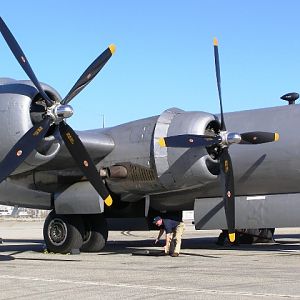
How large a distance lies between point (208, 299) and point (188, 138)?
7758mm

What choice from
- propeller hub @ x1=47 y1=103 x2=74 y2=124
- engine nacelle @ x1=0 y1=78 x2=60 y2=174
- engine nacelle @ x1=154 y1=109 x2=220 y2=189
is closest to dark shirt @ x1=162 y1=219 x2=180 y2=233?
engine nacelle @ x1=154 y1=109 x2=220 y2=189

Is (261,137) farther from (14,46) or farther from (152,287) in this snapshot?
(152,287)

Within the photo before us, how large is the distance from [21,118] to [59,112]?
0.93 metres

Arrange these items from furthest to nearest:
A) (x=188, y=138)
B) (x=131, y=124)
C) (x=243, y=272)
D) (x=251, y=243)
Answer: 1. (x=251, y=243)
2. (x=131, y=124)
3. (x=188, y=138)
4. (x=243, y=272)

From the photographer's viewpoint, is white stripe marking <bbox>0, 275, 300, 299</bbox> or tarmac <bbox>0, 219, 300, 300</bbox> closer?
white stripe marking <bbox>0, 275, 300, 299</bbox>

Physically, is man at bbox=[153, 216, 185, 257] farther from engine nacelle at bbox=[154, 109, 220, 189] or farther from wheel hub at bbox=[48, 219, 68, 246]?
wheel hub at bbox=[48, 219, 68, 246]

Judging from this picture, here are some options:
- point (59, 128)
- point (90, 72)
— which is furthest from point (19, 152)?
point (90, 72)

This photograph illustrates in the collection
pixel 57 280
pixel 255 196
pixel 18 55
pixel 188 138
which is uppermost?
pixel 18 55

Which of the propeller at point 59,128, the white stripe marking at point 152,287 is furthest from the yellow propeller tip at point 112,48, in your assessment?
the white stripe marking at point 152,287

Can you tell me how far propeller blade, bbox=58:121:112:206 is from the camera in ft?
50.2

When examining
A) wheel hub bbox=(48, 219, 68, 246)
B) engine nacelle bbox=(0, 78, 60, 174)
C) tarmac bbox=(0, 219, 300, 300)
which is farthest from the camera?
wheel hub bbox=(48, 219, 68, 246)

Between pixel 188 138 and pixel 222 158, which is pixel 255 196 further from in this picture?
pixel 188 138

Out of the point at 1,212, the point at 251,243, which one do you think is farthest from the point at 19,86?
the point at 1,212

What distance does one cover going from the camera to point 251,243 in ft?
70.5
